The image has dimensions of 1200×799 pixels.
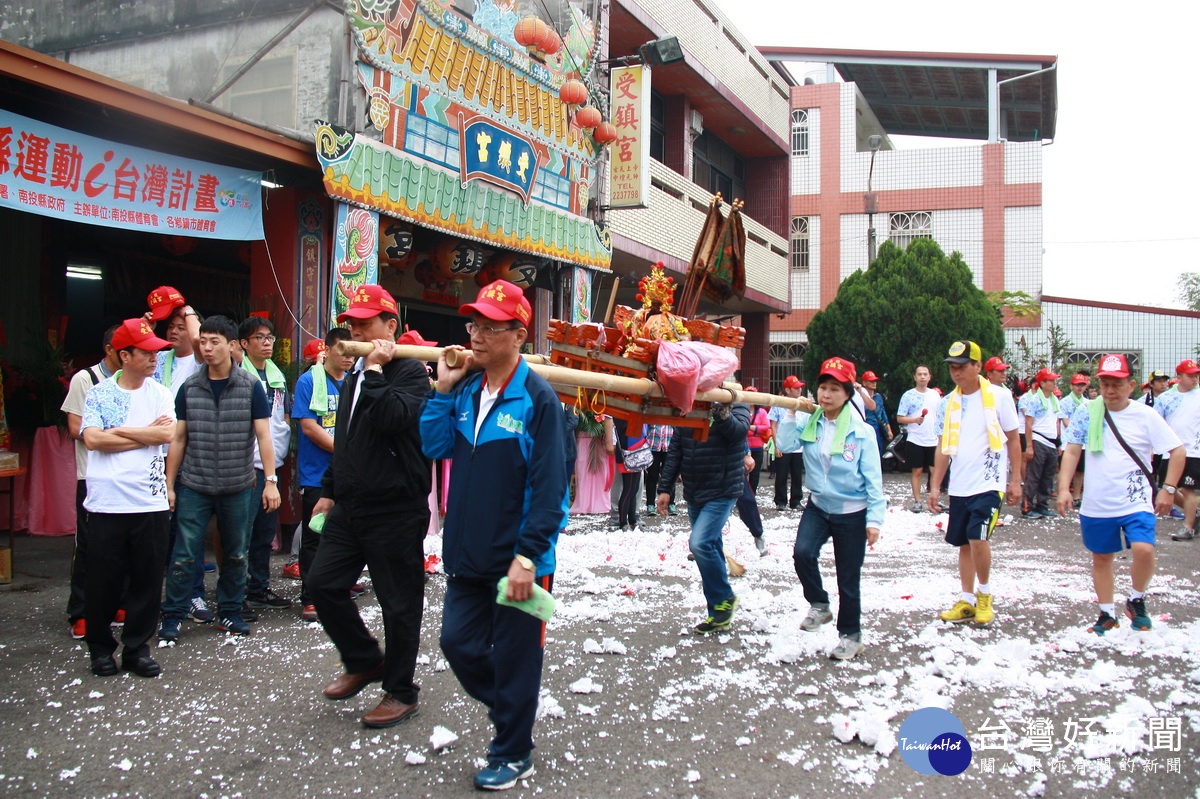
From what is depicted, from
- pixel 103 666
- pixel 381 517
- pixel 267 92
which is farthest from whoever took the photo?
pixel 267 92

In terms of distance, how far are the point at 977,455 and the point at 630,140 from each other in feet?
30.7

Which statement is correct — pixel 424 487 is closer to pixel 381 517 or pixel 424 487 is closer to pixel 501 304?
pixel 381 517

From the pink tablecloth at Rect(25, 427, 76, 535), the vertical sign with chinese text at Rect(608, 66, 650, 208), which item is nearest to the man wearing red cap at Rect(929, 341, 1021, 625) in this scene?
the pink tablecloth at Rect(25, 427, 76, 535)

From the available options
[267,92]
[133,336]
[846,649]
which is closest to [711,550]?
[846,649]

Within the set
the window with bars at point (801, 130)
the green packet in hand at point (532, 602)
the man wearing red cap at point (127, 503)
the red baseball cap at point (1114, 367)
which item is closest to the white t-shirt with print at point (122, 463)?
the man wearing red cap at point (127, 503)

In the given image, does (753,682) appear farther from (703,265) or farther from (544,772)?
(703,265)

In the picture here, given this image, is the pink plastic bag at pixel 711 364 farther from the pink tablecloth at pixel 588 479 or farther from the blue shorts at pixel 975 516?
the pink tablecloth at pixel 588 479

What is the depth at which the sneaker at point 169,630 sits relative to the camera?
576cm

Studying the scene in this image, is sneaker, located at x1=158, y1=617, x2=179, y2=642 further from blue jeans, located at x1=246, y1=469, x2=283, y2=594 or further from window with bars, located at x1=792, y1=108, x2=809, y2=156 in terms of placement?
window with bars, located at x1=792, y1=108, x2=809, y2=156

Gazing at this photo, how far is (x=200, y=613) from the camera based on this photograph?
250 inches

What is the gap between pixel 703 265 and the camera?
22.5ft

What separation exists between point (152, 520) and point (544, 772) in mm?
2810

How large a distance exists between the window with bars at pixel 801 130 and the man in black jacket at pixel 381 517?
2865 cm

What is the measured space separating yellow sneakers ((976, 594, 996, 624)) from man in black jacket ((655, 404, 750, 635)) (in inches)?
70.8
